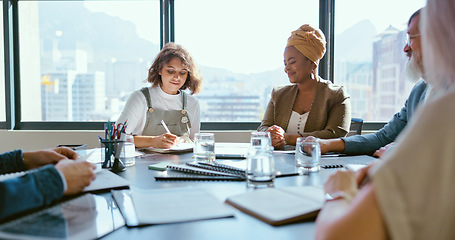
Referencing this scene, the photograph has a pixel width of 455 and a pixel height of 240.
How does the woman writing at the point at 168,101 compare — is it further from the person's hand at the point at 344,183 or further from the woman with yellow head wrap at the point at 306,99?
the person's hand at the point at 344,183

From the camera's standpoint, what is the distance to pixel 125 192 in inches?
43.2

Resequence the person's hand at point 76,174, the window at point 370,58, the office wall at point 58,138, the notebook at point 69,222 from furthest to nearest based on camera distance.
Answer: the window at point 370,58
the office wall at point 58,138
the person's hand at point 76,174
the notebook at point 69,222

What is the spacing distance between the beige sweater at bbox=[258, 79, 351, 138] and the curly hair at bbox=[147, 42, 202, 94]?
600 millimetres

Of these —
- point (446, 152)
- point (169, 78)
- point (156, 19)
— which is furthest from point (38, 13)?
point (446, 152)

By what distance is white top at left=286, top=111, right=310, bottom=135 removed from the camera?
2.51 metres

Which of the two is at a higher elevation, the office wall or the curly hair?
the curly hair

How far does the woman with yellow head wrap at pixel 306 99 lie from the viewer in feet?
8.04

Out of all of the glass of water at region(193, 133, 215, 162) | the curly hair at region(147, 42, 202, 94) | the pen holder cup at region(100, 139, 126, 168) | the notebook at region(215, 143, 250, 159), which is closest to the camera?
the pen holder cup at region(100, 139, 126, 168)

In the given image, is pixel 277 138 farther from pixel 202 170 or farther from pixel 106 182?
pixel 106 182

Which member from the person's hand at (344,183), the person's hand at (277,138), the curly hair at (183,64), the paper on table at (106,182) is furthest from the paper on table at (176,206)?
the curly hair at (183,64)

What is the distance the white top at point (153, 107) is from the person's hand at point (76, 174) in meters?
1.39

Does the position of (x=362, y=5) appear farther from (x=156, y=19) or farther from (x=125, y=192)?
(x=125, y=192)

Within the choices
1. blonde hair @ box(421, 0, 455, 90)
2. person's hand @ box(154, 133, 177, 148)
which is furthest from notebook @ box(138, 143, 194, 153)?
blonde hair @ box(421, 0, 455, 90)

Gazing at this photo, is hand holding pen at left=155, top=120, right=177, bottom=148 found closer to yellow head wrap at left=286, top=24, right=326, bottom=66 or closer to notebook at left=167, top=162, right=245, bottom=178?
notebook at left=167, top=162, right=245, bottom=178
